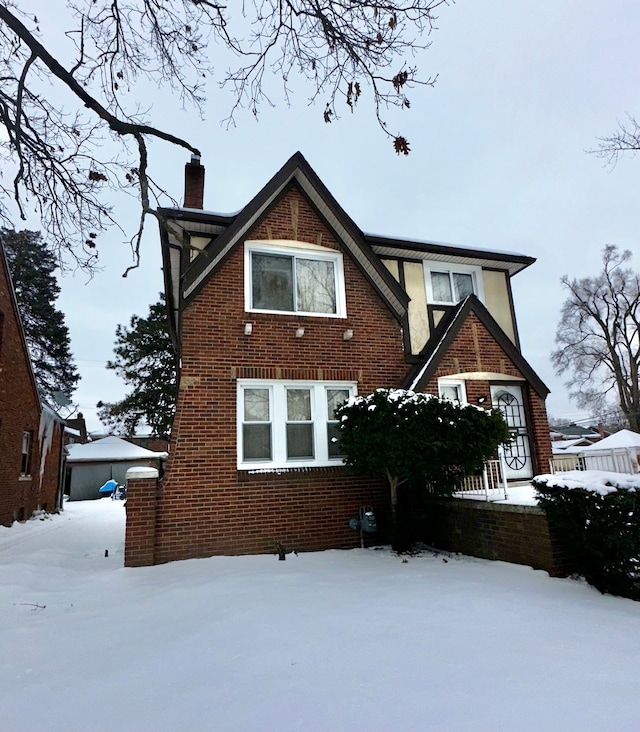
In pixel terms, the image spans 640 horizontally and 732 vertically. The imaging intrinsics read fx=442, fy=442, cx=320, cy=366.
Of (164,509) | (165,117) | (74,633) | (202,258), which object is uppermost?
(165,117)

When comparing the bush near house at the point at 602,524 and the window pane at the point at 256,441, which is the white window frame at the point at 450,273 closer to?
the window pane at the point at 256,441

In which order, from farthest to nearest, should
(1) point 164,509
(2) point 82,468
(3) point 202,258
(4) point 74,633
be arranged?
(2) point 82,468 → (3) point 202,258 → (1) point 164,509 → (4) point 74,633

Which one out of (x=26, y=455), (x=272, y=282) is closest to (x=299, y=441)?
(x=272, y=282)

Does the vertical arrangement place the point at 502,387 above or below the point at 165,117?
below

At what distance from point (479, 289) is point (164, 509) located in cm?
841

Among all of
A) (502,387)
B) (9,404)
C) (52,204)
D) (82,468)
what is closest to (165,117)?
(52,204)

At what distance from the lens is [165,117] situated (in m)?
6.01

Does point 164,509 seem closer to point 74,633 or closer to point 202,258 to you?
point 74,633

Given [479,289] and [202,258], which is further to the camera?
[479,289]

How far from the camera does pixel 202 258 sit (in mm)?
7875

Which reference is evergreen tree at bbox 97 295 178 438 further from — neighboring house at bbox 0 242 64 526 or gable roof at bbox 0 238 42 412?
gable roof at bbox 0 238 42 412

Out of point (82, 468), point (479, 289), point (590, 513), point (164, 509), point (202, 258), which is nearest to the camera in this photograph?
point (590, 513)

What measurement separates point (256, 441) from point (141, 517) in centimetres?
221

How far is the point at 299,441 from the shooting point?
8.26m
